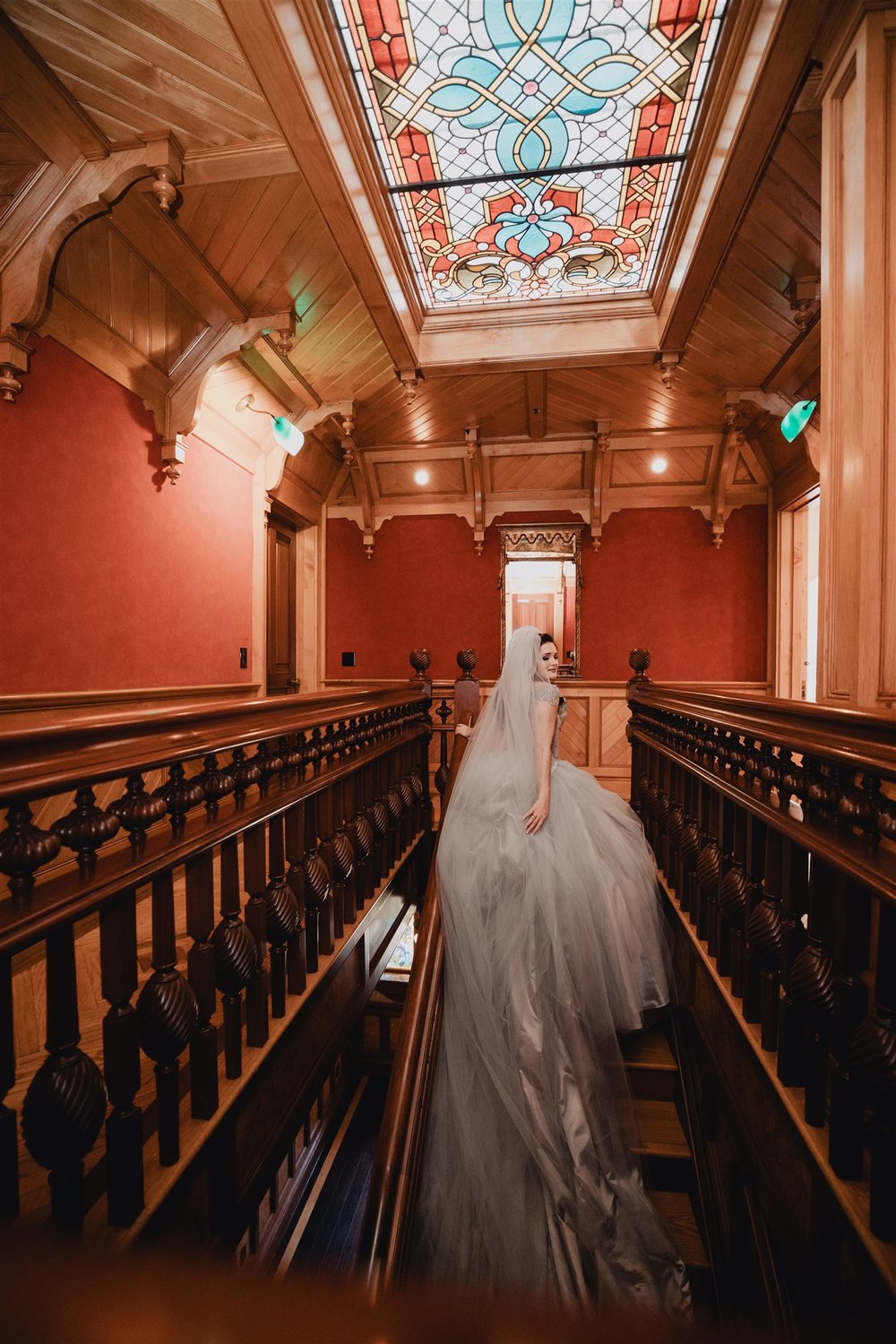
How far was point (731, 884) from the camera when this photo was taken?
1.63 m

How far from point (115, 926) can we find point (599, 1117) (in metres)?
1.54

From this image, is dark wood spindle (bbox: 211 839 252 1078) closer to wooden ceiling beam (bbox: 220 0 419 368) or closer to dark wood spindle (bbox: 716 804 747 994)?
dark wood spindle (bbox: 716 804 747 994)

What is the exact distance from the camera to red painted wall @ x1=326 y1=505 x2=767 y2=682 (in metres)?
5.94

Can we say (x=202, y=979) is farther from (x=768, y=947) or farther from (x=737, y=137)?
(x=737, y=137)

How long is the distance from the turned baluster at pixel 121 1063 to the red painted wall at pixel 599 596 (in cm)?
531

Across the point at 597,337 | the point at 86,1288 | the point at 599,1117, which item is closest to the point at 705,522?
the point at 597,337

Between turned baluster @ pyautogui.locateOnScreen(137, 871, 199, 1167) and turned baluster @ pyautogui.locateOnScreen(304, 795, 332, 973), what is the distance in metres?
0.71

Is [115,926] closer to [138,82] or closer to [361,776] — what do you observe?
[361,776]

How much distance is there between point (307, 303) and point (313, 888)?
11.9 ft

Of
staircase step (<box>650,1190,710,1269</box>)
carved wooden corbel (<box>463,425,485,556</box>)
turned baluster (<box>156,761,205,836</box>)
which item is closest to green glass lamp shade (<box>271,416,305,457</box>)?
carved wooden corbel (<box>463,425,485,556</box>)

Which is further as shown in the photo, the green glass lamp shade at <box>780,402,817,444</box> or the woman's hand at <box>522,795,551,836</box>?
the green glass lamp shade at <box>780,402,817,444</box>

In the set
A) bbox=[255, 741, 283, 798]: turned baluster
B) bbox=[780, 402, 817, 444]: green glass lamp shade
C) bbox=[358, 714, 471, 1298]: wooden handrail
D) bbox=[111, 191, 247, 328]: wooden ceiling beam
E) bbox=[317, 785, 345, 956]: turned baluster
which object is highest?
bbox=[111, 191, 247, 328]: wooden ceiling beam

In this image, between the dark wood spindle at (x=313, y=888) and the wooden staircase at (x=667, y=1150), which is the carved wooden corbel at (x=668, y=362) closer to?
the dark wood spindle at (x=313, y=888)

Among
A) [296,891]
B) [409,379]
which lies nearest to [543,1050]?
[296,891]
